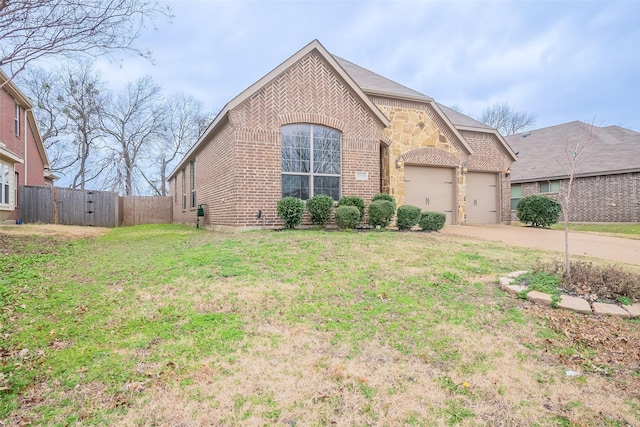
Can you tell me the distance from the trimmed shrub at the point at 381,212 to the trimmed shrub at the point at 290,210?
86.9 inches

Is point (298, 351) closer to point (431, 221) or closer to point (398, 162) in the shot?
point (431, 221)

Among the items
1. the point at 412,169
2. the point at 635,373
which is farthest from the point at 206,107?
the point at 635,373

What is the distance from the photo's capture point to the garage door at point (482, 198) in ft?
50.1

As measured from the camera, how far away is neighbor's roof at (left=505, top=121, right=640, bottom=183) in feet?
59.1

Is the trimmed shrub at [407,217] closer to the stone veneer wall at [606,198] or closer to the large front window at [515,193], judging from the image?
the stone veneer wall at [606,198]

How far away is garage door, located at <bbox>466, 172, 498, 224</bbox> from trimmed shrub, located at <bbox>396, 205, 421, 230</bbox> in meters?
5.77

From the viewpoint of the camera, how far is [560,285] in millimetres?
4680

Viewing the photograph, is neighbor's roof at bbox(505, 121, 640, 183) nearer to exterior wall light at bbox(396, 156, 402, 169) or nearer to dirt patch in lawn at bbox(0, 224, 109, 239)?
exterior wall light at bbox(396, 156, 402, 169)

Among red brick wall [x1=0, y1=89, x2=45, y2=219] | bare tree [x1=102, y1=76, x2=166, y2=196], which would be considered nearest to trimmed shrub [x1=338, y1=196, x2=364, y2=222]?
red brick wall [x1=0, y1=89, x2=45, y2=219]

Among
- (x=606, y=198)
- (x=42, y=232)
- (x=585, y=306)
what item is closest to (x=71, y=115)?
(x=42, y=232)

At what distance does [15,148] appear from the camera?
16562mm

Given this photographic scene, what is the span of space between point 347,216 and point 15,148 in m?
16.8

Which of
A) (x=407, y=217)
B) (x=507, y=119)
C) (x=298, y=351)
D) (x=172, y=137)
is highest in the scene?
(x=507, y=119)

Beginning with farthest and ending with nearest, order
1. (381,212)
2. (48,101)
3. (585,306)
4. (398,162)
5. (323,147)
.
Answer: (48,101) → (398,162) → (323,147) → (381,212) → (585,306)
